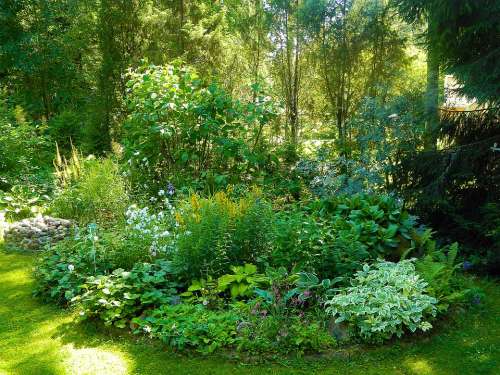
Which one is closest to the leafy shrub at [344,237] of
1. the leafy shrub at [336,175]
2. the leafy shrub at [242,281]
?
the leafy shrub at [242,281]

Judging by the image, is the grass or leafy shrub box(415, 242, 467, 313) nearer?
the grass

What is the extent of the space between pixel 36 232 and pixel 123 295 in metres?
2.24

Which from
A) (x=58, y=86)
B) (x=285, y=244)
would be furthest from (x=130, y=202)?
(x=58, y=86)

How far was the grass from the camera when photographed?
10.3 feet

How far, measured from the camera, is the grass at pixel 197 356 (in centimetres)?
313

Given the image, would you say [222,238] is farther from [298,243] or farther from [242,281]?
[298,243]

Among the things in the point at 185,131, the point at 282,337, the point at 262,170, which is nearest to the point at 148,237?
the point at 282,337

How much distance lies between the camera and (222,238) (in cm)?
393

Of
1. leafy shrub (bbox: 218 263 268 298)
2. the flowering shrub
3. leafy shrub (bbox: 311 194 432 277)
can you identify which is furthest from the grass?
the flowering shrub

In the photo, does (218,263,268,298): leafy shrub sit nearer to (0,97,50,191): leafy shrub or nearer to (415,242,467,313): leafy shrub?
(415,242,467,313): leafy shrub

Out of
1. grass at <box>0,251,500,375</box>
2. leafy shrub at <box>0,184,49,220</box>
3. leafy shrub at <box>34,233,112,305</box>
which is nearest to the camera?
grass at <box>0,251,500,375</box>

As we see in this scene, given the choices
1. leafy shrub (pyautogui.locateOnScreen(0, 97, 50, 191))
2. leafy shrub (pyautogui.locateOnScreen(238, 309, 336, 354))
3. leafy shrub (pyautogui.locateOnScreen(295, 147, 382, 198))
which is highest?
leafy shrub (pyautogui.locateOnScreen(0, 97, 50, 191))

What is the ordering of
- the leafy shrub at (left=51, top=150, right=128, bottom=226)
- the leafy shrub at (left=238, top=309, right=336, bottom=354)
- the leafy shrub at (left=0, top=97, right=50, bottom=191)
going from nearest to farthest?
the leafy shrub at (left=238, top=309, right=336, bottom=354), the leafy shrub at (left=51, top=150, right=128, bottom=226), the leafy shrub at (left=0, top=97, right=50, bottom=191)

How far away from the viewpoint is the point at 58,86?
459 inches
